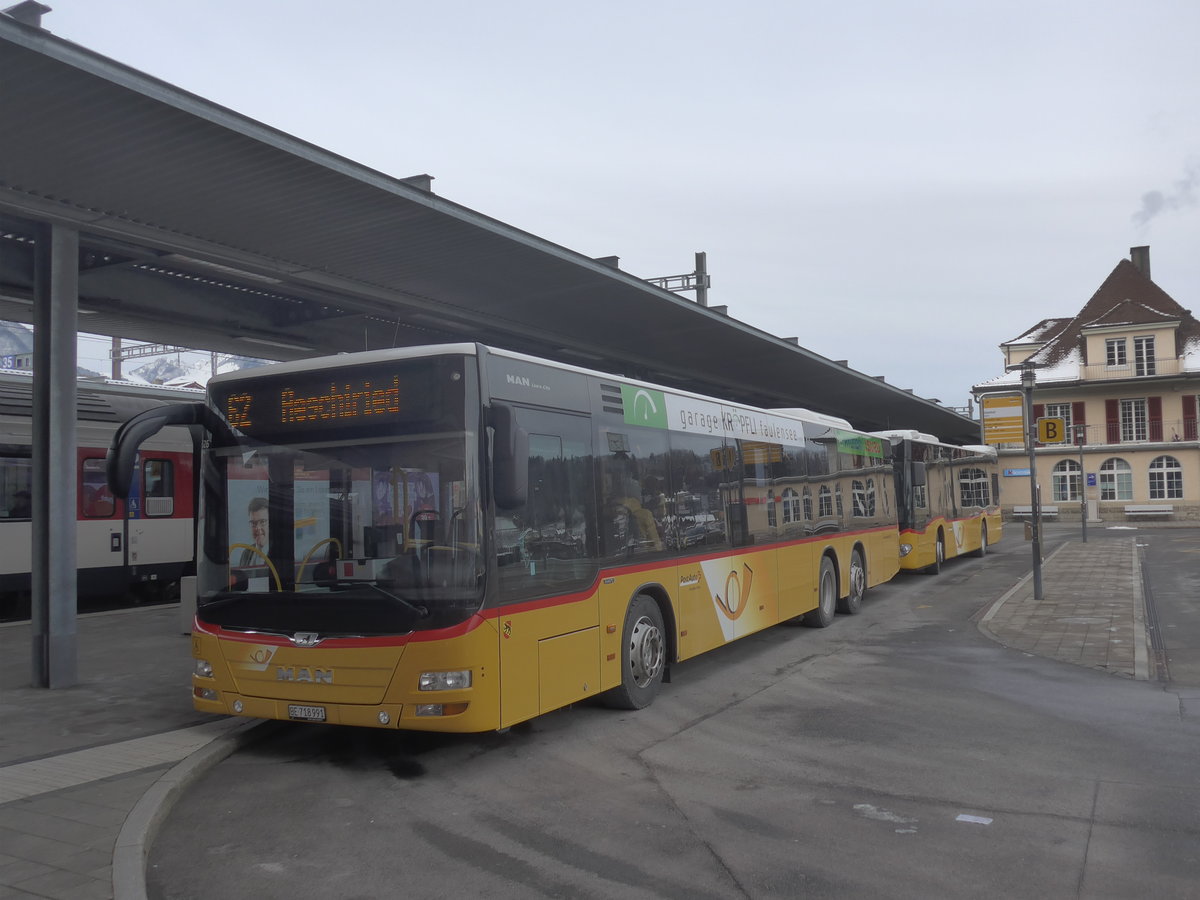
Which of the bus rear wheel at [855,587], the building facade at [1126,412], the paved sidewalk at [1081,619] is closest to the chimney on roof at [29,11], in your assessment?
the paved sidewalk at [1081,619]

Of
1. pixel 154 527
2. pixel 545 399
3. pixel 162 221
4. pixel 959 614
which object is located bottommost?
pixel 959 614

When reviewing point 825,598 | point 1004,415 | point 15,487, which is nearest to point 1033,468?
point 1004,415

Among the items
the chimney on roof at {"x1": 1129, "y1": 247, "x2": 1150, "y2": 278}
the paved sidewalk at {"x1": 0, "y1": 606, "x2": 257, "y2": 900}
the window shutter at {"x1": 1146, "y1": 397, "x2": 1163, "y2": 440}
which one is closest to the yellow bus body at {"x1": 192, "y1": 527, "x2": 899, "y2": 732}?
the paved sidewalk at {"x1": 0, "y1": 606, "x2": 257, "y2": 900}

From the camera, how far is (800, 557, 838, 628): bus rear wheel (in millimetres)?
13945

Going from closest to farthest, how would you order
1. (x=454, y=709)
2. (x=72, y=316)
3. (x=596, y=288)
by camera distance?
(x=454, y=709) → (x=72, y=316) → (x=596, y=288)

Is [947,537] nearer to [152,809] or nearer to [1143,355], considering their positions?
[152,809]

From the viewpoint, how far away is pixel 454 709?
6.69 metres

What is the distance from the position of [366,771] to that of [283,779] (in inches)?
21.7

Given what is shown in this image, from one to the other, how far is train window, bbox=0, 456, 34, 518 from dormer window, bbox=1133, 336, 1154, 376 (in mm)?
55151

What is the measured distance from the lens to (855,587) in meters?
15.8

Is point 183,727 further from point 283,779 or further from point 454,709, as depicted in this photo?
point 454,709

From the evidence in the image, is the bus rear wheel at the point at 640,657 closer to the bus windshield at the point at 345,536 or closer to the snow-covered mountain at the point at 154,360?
the bus windshield at the point at 345,536

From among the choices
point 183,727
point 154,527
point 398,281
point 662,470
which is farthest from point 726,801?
point 154,527

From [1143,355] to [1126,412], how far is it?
128 inches
